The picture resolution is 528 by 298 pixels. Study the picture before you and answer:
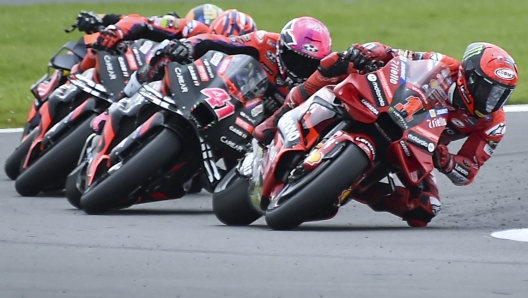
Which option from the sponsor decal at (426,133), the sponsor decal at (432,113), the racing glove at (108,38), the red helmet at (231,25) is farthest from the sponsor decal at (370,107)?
the red helmet at (231,25)

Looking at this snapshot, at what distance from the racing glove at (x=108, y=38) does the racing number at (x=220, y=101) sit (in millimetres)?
1813

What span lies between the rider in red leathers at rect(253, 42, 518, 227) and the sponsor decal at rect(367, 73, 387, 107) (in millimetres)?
72

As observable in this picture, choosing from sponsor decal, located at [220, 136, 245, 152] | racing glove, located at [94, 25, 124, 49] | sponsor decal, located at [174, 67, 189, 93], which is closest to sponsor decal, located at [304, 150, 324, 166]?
sponsor decal, located at [220, 136, 245, 152]

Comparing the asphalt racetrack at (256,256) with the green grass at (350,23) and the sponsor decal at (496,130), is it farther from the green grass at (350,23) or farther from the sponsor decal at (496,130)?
the green grass at (350,23)

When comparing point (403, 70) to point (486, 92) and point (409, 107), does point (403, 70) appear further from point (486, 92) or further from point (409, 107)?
point (486, 92)

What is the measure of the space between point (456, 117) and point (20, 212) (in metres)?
2.86

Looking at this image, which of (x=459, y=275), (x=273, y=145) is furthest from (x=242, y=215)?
(x=459, y=275)

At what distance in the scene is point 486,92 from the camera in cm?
632

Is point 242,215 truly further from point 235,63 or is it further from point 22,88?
point 22,88

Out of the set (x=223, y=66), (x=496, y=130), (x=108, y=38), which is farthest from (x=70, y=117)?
(x=496, y=130)

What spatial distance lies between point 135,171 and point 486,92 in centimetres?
206

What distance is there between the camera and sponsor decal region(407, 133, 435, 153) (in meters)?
6.18

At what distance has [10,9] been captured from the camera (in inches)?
776

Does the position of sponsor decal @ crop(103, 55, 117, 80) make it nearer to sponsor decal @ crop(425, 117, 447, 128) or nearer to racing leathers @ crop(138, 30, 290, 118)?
racing leathers @ crop(138, 30, 290, 118)
